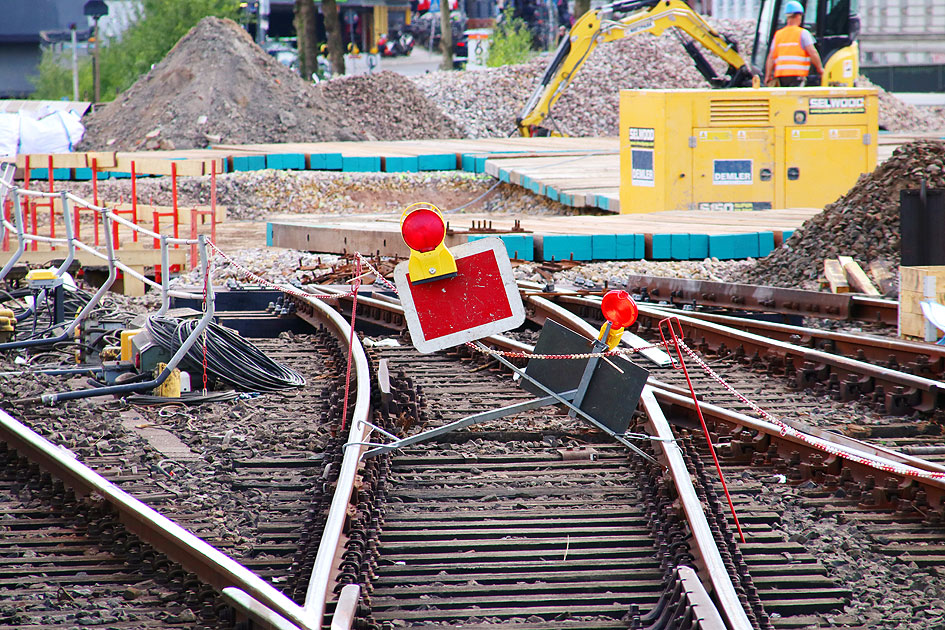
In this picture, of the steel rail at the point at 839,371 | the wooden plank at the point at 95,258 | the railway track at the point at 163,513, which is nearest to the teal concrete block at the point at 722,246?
the steel rail at the point at 839,371

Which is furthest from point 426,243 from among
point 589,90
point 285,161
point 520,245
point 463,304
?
point 589,90

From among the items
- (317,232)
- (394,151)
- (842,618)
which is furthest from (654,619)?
(394,151)

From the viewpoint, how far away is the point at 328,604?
4219 millimetres

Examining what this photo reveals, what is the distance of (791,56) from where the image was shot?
20.0 m

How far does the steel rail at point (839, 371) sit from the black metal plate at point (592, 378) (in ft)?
8.06

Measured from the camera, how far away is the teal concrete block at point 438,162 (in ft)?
83.7

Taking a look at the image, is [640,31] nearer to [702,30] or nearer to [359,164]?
[702,30]

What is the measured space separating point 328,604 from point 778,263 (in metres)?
8.98

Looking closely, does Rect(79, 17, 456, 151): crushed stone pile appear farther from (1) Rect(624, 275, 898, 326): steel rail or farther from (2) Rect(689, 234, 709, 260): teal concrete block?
(1) Rect(624, 275, 898, 326): steel rail

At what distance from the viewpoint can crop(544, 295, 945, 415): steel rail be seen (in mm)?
7254

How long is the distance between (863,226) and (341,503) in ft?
28.0

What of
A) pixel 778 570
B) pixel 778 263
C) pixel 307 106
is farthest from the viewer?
pixel 307 106

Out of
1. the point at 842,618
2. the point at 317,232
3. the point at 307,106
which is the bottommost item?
the point at 842,618

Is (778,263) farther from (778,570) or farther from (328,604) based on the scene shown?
(328,604)
